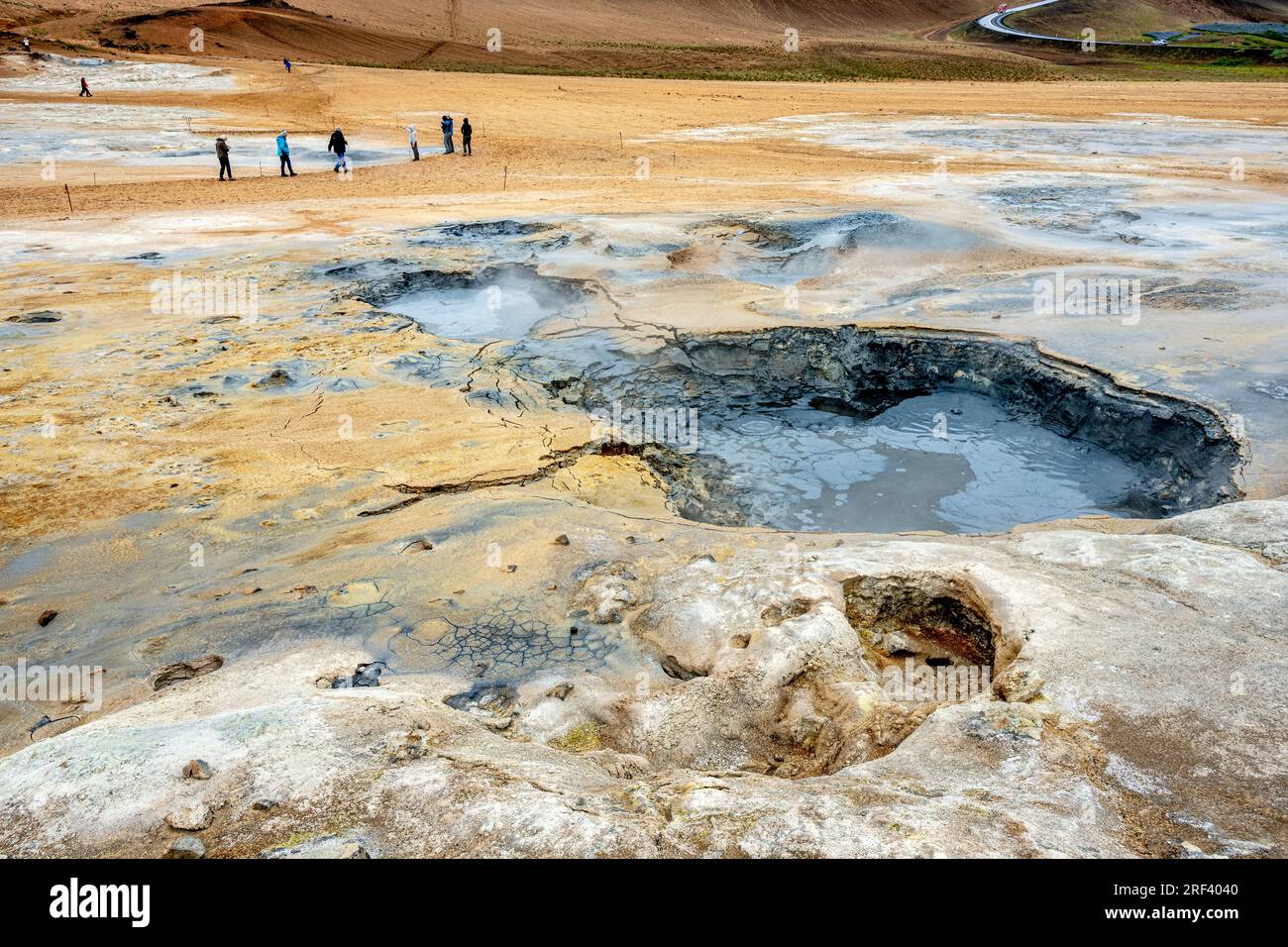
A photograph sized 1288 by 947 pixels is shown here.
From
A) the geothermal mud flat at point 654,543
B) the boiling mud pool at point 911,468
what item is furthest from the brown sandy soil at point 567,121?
the boiling mud pool at point 911,468

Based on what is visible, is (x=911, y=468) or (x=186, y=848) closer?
(x=186, y=848)

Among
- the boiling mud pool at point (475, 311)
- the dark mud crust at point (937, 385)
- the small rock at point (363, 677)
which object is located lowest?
the small rock at point (363, 677)

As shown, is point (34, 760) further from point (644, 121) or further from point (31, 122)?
point (31, 122)

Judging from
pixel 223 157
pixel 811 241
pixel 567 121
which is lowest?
pixel 811 241

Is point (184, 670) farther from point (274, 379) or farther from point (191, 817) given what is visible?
point (274, 379)

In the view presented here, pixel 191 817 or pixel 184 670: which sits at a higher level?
pixel 191 817

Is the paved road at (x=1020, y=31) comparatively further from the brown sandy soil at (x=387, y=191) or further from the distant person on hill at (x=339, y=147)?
the distant person on hill at (x=339, y=147)

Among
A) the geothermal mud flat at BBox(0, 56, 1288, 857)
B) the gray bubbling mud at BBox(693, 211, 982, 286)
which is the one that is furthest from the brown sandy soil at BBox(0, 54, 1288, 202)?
the geothermal mud flat at BBox(0, 56, 1288, 857)

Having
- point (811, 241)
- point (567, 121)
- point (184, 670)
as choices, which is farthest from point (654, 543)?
point (567, 121)
